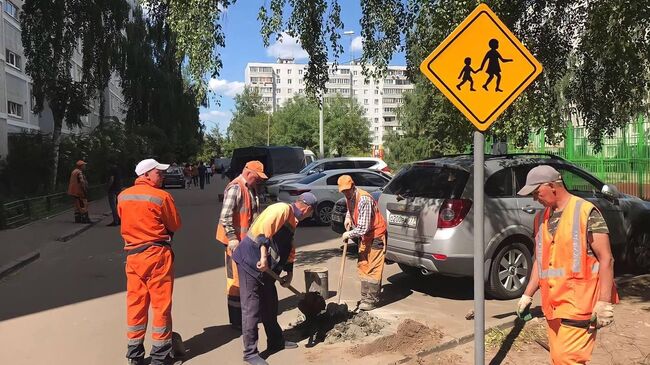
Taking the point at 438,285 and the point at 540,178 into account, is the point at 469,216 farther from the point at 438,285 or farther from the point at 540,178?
the point at 540,178

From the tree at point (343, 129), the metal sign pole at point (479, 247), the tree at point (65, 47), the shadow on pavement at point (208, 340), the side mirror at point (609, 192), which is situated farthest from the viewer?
the tree at point (343, 129)

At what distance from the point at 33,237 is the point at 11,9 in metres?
22.4

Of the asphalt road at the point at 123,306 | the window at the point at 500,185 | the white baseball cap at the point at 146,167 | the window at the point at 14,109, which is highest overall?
the window at the point at 14,109

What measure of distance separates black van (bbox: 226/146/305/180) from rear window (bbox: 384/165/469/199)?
1593 cm

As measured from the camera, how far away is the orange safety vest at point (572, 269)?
3.22 meters

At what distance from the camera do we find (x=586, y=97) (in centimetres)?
975

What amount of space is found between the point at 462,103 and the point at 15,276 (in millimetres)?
8212

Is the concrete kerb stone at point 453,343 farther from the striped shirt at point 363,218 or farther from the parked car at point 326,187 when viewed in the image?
the parked car at point 326,187

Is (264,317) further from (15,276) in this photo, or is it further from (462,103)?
(15,276)

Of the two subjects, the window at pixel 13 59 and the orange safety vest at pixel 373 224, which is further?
the window at pixel 13 59

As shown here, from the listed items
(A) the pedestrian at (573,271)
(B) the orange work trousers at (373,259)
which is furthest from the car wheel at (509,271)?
(A) the pedestrian at (573,271)

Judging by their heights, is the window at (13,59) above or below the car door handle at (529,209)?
above

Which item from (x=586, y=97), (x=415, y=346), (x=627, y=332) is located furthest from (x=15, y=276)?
(x=586, y=97)

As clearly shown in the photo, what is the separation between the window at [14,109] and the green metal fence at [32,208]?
12.5m
